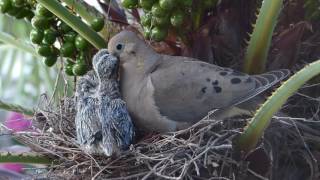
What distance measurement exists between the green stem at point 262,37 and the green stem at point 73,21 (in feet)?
1.38

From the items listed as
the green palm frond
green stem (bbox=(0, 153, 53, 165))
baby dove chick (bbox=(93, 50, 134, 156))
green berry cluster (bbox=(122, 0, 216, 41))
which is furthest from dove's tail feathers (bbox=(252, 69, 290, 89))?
the green palm frond

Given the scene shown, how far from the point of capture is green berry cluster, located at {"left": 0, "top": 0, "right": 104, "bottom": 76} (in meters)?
1.98

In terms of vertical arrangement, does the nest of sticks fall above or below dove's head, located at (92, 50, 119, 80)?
below

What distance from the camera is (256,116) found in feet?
5.37

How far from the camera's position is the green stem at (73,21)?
6.06 ft

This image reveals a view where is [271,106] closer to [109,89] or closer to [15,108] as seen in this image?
[109,89]

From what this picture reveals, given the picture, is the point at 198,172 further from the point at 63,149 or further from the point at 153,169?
the point at 63,149

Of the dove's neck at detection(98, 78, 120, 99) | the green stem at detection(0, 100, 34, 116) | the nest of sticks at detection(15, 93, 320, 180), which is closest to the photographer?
the nest of sticks at detection(15, 93, 320, 180)

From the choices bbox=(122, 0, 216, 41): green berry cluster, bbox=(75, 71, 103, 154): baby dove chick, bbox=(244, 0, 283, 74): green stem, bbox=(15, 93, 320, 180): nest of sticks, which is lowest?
bbox=(15, 93, 320, 180): nest of sticks

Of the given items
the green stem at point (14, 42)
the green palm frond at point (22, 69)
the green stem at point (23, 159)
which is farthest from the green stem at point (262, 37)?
the green palm frond at point (22, 69)

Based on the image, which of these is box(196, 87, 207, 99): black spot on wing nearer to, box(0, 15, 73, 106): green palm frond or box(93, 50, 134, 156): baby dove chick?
box(93, 50, 134, 156): baby dove chick

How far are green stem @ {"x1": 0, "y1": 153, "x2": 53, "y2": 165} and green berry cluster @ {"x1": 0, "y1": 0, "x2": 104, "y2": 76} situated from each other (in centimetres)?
26

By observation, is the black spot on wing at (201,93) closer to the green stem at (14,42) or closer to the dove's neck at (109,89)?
the dove's neck at (109,89)

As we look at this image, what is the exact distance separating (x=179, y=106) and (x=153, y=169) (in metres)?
0.21
